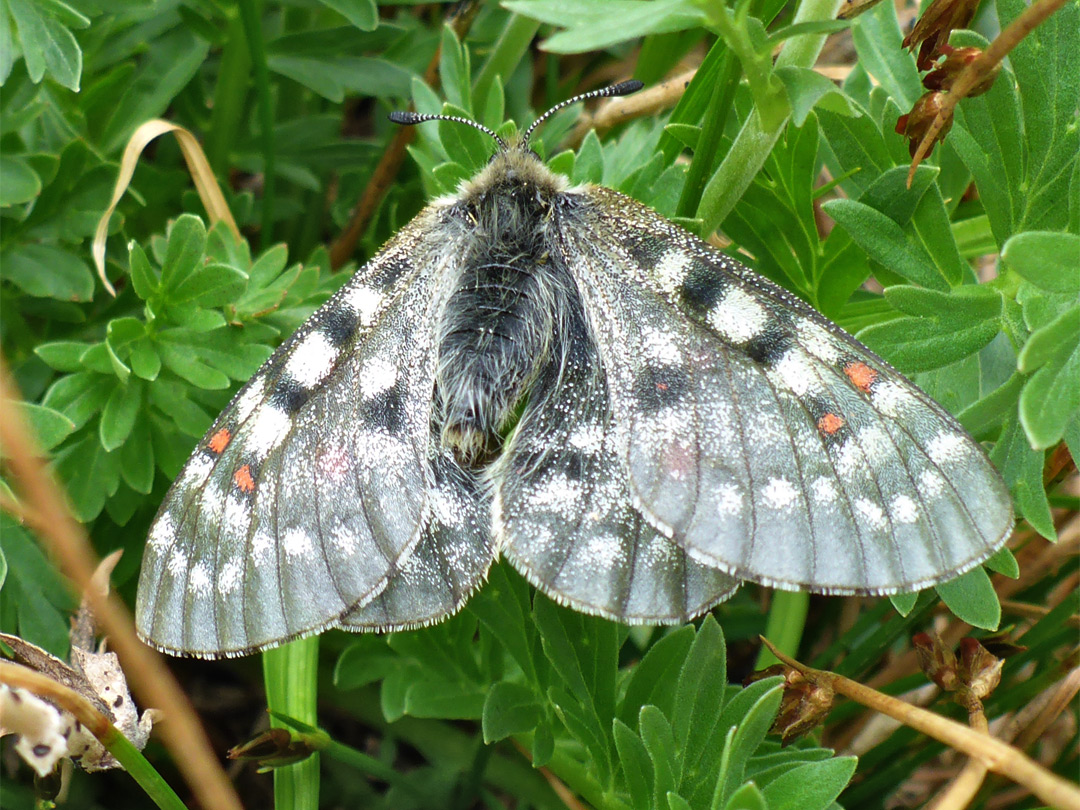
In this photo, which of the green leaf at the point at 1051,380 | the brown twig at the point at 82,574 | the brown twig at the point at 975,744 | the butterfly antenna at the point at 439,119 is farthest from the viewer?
the butterfly antenna at the point at 439,119

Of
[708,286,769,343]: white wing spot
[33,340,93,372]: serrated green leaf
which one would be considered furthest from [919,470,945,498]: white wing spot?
[33,340,93,372]: serrated green leaf

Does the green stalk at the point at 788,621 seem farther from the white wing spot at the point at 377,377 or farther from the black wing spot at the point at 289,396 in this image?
the black wing spot at the point at 289,396

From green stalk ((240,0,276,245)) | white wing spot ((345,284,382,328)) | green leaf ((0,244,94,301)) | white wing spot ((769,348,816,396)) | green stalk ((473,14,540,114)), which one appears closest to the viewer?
white wing spot ((769,348,816,396))

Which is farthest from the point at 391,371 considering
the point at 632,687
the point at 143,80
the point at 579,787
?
the point at 143,80

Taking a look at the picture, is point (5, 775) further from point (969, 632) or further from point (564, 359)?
point (969, 632)

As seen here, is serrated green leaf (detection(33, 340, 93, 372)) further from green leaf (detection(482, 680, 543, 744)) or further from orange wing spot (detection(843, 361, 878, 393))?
orange wing spot (detection(843, 361, 878, 393))

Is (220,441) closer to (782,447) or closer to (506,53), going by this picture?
(782,447)

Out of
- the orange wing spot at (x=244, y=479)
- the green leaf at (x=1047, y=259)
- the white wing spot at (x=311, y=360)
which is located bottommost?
the orange wing spot at (x=244, y=479)

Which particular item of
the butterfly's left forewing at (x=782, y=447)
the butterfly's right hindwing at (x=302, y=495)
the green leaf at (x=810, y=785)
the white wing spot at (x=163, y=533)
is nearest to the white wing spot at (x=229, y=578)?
the butterfly's right hindwing at (x=302, y=495)
